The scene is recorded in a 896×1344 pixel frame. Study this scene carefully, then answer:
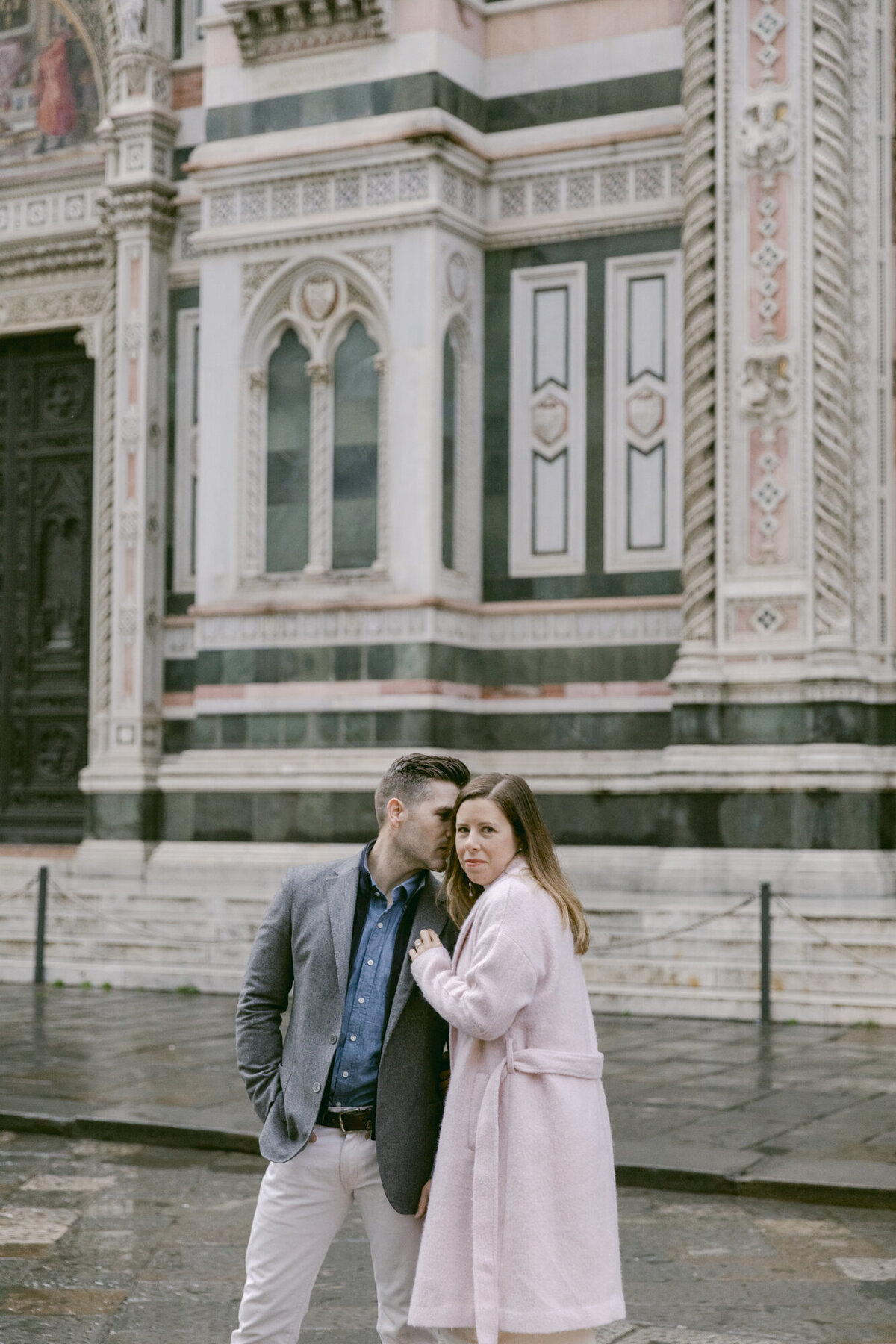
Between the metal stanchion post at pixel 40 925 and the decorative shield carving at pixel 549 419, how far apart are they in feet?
17.6

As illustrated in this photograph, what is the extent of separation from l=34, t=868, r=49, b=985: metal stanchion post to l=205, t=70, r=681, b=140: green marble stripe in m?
6.51

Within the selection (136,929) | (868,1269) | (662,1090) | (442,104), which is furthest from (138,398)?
(868,1269)

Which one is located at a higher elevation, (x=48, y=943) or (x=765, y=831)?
(x=765, y=831)

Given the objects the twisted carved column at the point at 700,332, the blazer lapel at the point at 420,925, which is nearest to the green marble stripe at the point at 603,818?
the twisted carved column at the point at 700,332

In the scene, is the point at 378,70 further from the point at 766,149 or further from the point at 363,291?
the point at 766,149

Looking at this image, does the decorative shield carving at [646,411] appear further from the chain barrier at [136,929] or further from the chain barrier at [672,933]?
the chain barrier at [136,929]

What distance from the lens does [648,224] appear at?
1507 cm

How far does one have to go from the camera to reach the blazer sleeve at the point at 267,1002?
13.5ft

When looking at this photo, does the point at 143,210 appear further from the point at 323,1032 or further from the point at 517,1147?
the point at 517,1147

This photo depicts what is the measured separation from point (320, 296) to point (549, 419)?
2.18 meters

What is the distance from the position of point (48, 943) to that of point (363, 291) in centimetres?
588

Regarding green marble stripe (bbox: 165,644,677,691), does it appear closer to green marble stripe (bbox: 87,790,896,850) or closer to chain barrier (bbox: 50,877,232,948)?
green marble stripe (bbox: 87,790,896,850)

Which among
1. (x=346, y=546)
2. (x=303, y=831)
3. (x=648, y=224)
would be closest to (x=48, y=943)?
(x=303, y=831)

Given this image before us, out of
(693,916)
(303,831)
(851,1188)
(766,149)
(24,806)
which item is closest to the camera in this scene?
(851,1188)
